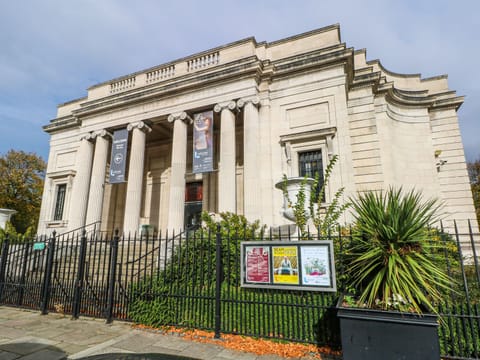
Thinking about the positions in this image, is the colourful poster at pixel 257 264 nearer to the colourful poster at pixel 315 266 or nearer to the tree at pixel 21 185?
the colourful poster at pixel 315 266

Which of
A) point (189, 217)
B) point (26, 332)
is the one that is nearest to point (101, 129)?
point (189, 217)

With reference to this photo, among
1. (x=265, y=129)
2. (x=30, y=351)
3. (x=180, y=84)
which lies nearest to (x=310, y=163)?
(x=265, y=129)

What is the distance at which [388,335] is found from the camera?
3584 millimetres

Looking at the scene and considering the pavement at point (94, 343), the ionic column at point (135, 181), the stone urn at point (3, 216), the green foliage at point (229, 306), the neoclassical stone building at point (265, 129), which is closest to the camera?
the pavement at point (94, 343)

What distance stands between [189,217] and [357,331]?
15891 millimetres

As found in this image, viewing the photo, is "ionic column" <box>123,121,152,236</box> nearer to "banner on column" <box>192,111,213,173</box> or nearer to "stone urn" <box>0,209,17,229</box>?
"banner on column" <box>192,111,213,173</box>

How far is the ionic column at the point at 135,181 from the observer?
15.0 metres

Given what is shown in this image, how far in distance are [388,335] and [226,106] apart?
42.0ft

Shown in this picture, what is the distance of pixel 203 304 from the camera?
20.0 ft

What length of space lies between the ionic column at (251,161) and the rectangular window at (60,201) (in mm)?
15072

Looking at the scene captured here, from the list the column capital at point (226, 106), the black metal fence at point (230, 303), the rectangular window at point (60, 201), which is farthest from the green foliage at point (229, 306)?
the rectangular window at point (60, 201)

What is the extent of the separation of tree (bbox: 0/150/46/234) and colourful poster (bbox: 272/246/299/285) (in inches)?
1196

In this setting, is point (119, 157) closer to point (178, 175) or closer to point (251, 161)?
point (178, 175)

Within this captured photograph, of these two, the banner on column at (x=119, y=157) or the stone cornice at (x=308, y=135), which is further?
the banner on column at (x=119, y=157)
